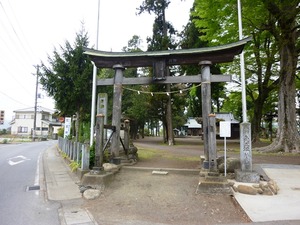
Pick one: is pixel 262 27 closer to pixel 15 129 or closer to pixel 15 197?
pixel 15 197

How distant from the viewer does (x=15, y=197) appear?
5.94 m

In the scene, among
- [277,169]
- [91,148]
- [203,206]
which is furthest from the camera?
[91,148]


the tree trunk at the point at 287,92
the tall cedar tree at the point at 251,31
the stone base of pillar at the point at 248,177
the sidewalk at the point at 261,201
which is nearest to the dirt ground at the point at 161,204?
the sidewalk at the point at 261,201

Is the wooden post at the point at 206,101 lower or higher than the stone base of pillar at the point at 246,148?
higher

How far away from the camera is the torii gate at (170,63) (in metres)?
7.37

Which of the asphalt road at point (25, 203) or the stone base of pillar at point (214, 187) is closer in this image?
the asphalt road at point (25, 203)

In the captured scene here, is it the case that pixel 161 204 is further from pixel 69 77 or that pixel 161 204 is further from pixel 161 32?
pixel 161 32

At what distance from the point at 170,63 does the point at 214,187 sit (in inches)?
178

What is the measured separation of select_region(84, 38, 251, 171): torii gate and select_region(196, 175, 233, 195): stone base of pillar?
1217 mm

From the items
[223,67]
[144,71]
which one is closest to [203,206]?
[223,67]

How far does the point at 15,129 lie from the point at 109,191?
49.8 metres

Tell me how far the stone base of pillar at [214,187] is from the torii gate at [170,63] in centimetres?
122

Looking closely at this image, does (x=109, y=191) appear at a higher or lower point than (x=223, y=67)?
lower

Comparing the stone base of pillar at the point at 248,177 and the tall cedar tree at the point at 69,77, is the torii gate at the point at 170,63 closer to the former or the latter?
the stone base of pillar at the point at 248,177
